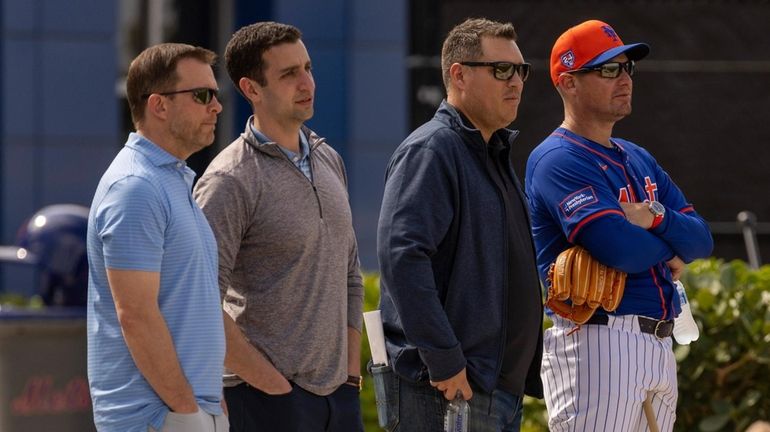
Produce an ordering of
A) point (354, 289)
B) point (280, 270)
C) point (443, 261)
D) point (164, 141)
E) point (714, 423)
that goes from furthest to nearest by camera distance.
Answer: point (714, 423), point (354, 289), point (443, 261), point (280, 270), point (164, 141)

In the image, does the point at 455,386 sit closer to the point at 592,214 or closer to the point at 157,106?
the point at 592,214

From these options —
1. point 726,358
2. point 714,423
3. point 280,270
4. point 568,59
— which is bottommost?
point 714,423

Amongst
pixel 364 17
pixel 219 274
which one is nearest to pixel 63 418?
pixel 219 274

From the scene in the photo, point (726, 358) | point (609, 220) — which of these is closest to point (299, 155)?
point (609, 220)

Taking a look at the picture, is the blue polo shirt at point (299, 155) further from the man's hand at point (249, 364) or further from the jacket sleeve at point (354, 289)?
the man's hand at point (249, 364)

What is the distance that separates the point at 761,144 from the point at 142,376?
8350 mm

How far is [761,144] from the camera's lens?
11.4m

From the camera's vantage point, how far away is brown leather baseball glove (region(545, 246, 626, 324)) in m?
4.93

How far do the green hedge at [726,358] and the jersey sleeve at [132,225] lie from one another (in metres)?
3.51

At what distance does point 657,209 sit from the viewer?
5113 millimetres

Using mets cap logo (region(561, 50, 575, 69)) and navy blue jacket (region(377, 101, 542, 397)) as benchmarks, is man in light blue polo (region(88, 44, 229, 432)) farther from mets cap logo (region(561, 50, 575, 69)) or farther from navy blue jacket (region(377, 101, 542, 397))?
mets cap logo (region(561, 50, 575, 69))

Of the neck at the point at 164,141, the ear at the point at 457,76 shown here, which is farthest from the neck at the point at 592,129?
the neck at the point at 164,141

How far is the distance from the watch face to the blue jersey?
1.0 inches

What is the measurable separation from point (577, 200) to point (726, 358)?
2.12 m
